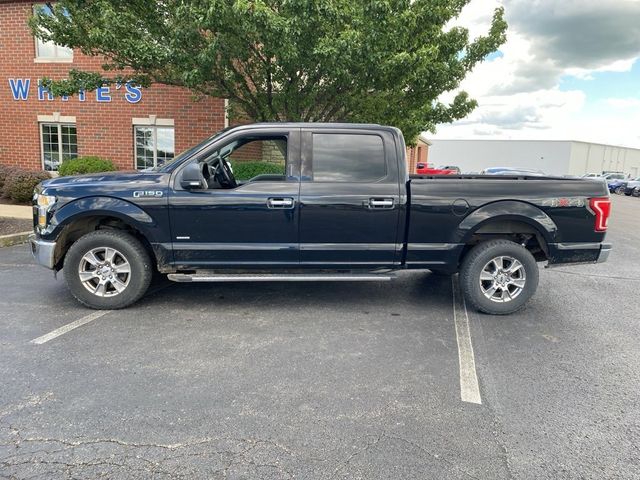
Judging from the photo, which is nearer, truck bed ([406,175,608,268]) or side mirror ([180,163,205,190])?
side mirror ([180,163,205,190])

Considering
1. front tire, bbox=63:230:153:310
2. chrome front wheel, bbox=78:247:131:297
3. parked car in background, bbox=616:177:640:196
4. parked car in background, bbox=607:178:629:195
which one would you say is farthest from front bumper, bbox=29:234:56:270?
parked car in background, bbox=607:178:629:195

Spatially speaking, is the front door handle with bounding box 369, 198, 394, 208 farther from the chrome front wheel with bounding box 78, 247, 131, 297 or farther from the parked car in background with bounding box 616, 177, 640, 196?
the parked car in background with bounding box 616, 177, 640, 196

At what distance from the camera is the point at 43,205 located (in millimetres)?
4594

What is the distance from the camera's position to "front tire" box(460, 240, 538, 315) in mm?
4824

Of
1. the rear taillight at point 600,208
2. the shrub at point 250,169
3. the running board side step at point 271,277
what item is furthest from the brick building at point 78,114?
the rear taillight at point 600,208

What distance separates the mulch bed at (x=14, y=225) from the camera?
8203 mm

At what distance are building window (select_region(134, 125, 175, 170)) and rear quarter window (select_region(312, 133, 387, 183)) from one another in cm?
893

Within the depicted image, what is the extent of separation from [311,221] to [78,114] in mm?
11137

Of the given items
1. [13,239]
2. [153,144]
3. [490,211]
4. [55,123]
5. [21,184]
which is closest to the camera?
[490,211]

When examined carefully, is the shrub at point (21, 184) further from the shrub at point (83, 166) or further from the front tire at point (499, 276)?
the front tire at point (499, 276)

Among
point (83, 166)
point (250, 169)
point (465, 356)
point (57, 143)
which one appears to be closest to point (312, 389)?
point (465, 356)

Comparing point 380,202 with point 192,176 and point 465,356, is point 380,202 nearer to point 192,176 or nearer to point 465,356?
point 465,356

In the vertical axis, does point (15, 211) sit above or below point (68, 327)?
above

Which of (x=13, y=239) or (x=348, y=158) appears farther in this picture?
(x=13, y=239)
